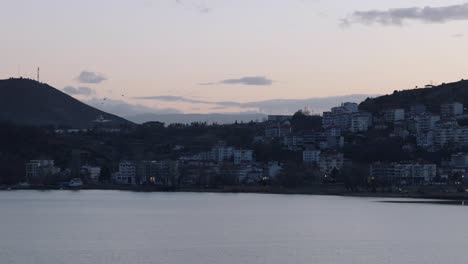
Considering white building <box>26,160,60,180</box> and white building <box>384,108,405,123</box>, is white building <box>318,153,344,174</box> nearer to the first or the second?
white building <box>384,108,405,123</box>

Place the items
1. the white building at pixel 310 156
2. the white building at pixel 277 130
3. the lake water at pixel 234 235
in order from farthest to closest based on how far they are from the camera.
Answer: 1. the white building at pixel 277 130
2. the white building at pixel 310 156
3. the lake water at pixel 234 235

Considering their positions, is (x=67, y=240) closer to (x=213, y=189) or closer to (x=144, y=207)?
(x=144, y=207)

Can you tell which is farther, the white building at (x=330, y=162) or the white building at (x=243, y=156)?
the white building at (x=243, y=156)

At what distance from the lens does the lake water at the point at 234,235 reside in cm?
2675

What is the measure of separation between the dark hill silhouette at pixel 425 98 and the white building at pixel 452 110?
166 inches

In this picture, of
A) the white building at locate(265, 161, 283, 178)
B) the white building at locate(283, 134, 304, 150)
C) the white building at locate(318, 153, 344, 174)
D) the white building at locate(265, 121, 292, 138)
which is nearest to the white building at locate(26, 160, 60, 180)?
the white building at locate(265, 161, 283, 178)

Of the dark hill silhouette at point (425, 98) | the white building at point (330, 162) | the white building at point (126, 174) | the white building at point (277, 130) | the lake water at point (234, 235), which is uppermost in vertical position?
the dark hill silhouette at point (425, 98)

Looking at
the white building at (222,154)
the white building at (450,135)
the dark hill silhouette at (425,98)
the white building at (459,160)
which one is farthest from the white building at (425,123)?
the white building at (222,154)

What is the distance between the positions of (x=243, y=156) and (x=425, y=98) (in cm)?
3452

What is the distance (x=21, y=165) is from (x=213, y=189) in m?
24.8

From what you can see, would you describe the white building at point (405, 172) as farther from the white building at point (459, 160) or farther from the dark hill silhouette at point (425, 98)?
the dark hill silhouette at point (425, 98)

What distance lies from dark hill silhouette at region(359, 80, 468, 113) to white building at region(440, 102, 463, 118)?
4208 millimetres

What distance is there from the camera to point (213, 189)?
8306cm

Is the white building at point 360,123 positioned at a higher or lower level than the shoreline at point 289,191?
higher
